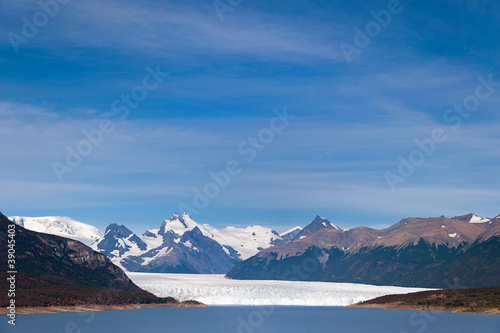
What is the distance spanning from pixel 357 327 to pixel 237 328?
35.5 m

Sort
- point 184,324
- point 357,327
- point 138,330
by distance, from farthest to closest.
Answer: point 184,324 → point 357,327 → point 138,330

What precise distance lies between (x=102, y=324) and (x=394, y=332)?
286 ft

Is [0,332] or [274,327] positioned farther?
[274,327]

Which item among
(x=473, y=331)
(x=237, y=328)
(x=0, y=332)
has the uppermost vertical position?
(x=0, y=332)

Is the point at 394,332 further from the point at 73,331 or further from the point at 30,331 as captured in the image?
the point at 30,331

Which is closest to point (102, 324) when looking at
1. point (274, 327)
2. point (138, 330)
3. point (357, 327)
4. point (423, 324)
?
point (138, 330)

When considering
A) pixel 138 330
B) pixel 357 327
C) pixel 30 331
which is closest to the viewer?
pixel 30 331

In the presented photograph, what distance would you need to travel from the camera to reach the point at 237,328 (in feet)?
589

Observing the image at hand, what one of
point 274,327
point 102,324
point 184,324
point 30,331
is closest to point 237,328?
point 274,327

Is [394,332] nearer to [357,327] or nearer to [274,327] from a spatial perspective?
[357,327]

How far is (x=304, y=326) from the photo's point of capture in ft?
631

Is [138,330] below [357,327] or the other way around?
the other way around

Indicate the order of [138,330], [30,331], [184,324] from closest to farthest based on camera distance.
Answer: [30,331], [138,330], [184,324]

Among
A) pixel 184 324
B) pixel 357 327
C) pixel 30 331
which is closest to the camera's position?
pixel 30 331
